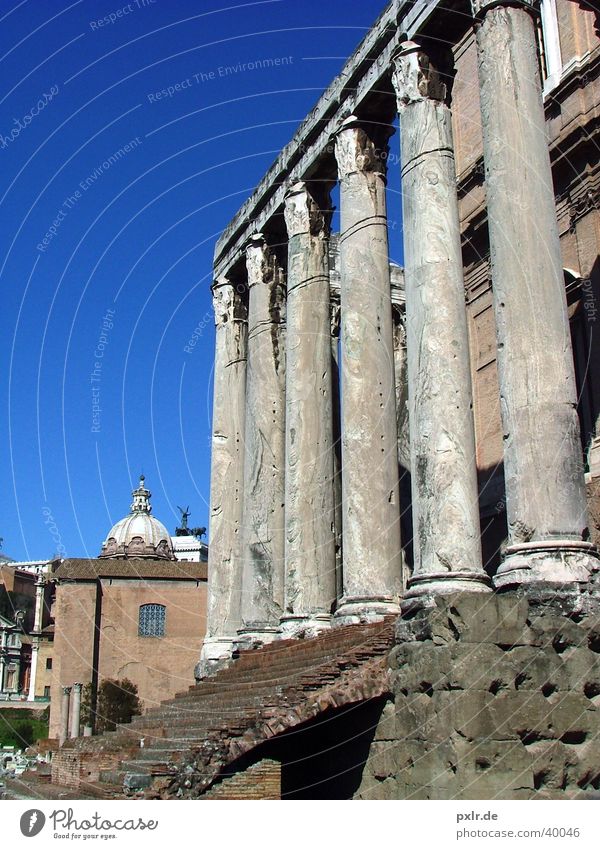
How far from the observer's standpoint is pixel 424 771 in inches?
447

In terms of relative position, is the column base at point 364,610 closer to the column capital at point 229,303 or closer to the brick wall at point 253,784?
the brick wall at point 253,784

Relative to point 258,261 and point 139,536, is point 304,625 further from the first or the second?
point 139,536

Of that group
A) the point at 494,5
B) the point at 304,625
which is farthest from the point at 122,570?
the point at 494,5

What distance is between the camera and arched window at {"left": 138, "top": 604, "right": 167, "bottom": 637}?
62.9 meters

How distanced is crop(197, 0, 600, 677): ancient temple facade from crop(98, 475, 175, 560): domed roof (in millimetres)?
55590

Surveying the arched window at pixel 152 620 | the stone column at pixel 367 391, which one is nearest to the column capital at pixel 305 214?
the stone column at pixel 367 391

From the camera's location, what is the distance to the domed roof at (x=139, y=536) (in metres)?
77.9

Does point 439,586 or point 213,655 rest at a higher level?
point 439,586

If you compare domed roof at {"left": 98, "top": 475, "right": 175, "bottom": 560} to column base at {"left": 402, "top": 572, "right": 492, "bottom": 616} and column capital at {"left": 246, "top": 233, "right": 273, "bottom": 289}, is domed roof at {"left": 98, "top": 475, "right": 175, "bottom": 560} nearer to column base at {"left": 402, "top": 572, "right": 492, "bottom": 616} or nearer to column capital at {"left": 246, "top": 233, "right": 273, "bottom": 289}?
column capital at {"left": 246, "top": 233, "right": 273, "bottom": 289}

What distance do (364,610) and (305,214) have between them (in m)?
9.11

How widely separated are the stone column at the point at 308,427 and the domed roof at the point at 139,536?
194 feet

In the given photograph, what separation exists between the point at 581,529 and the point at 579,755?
8.83 ft

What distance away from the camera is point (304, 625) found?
1759 cm

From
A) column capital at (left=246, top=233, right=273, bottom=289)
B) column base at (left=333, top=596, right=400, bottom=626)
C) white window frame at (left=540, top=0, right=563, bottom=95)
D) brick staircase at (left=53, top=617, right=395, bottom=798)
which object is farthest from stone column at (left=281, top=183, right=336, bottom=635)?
white window frame at (left=540, top=0, right=563, bottom=95)
